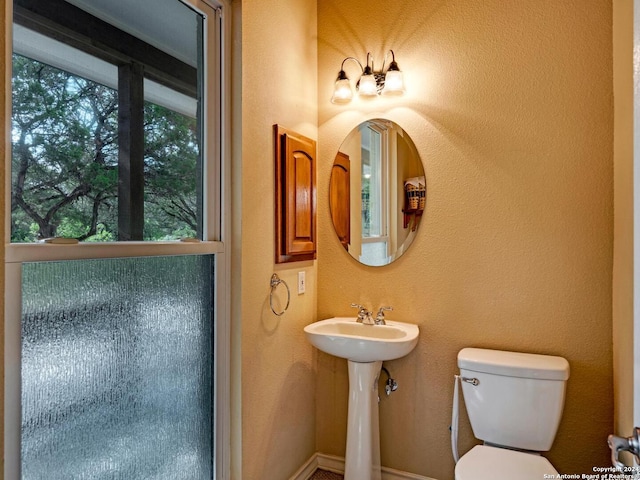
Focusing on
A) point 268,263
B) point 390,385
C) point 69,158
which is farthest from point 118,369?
point 390,385

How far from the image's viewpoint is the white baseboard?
7.28 feet

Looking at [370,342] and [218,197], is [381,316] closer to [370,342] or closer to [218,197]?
[370,342]

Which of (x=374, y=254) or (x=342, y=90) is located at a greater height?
(x=342, y=90)

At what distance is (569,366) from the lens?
1.88 metres

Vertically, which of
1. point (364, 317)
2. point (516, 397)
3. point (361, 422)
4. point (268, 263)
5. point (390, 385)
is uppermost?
point (268, 263)

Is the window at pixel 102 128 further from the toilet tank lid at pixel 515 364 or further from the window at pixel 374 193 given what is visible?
the toilet tank lid at pixel 515 364

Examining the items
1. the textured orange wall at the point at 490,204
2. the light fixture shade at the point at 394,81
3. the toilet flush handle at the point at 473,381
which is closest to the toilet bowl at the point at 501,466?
the toilet flush handle at the point at 473,381

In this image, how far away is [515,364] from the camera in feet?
5.89

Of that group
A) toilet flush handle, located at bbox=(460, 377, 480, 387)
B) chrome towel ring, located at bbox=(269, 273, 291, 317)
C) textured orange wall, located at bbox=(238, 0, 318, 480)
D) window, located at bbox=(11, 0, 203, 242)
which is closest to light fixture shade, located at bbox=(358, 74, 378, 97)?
textured orange wall, located at bbox=(238, 0, 318, 480)

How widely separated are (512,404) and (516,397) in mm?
35

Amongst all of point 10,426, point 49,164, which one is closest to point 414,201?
point 49,164

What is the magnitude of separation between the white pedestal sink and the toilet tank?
34 cm

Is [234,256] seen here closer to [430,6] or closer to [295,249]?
[295,249]

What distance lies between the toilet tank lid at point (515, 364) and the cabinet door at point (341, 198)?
89 centimetres
